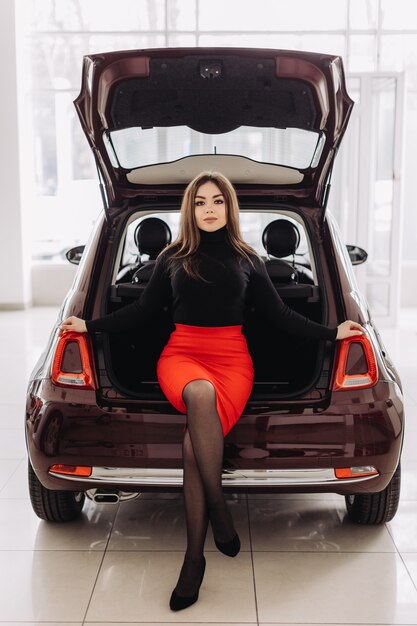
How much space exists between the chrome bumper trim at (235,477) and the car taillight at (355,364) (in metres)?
0.28

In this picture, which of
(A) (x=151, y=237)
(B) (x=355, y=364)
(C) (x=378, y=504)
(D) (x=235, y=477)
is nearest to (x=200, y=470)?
(D) (x=235, y=477)

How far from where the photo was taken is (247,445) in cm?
232

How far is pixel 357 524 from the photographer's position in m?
2.74

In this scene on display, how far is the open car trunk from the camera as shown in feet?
9.59

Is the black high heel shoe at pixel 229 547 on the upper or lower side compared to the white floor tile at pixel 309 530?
upper

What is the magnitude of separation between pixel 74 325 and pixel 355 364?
93cm

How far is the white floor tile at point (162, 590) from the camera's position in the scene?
6.99 feet

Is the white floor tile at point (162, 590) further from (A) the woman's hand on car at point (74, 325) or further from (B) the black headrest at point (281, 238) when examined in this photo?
(B) the black headrest at point (281, 238)

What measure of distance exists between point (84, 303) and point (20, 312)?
639 cm

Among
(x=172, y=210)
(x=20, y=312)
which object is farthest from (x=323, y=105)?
(x=20, y=312)

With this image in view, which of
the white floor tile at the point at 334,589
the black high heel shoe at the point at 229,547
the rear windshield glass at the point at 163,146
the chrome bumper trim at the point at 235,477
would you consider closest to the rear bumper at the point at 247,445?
the chrome bumper trim at the point at 235,477

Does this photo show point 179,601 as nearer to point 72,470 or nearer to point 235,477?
point 235,477

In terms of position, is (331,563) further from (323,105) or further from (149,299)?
(323,105)

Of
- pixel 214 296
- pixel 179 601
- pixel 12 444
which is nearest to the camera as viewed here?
pixel 179 601
